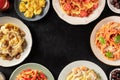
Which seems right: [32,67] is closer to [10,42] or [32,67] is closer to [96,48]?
[10,42]

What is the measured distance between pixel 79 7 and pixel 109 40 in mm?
358

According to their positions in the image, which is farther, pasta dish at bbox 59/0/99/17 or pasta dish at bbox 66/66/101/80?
pasta dish at bbox 59/0/99/17

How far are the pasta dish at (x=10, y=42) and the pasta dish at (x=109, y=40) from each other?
0.61 m

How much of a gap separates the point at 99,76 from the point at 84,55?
8.1 inches

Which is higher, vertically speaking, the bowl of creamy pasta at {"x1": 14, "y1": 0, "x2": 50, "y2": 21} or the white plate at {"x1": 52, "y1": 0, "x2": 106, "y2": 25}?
the bowl of creamy pasta at {"x1": 14, "y1": 0, "x2": 50, "y2": 21}

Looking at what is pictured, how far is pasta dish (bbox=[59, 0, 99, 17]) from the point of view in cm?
380

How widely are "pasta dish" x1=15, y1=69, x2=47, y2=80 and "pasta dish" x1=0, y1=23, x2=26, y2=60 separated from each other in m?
0.14

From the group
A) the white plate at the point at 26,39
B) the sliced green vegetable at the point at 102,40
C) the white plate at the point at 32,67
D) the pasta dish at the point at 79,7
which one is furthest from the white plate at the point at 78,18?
the white plate at the point at 32,67

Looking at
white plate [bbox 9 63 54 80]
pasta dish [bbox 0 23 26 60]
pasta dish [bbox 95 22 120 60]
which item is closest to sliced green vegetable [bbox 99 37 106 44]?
pasta dish [bbox 95 22 120 60]

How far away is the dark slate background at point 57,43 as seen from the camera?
3779mm

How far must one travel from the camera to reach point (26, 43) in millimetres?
3795

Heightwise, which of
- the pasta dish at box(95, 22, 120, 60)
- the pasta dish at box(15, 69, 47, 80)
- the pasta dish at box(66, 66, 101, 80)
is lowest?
the pasta dish at box(66, 66, 101, 80)

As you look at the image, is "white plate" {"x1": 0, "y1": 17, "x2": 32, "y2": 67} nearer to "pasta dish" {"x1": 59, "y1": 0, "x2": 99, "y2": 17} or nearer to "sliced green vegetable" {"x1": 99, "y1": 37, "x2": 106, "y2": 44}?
"pasta dish" {"x1": 59, "y1": 0, "x2": 99, "y2": 17}

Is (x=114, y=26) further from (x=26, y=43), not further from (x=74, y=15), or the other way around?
(x=26, y=43)
